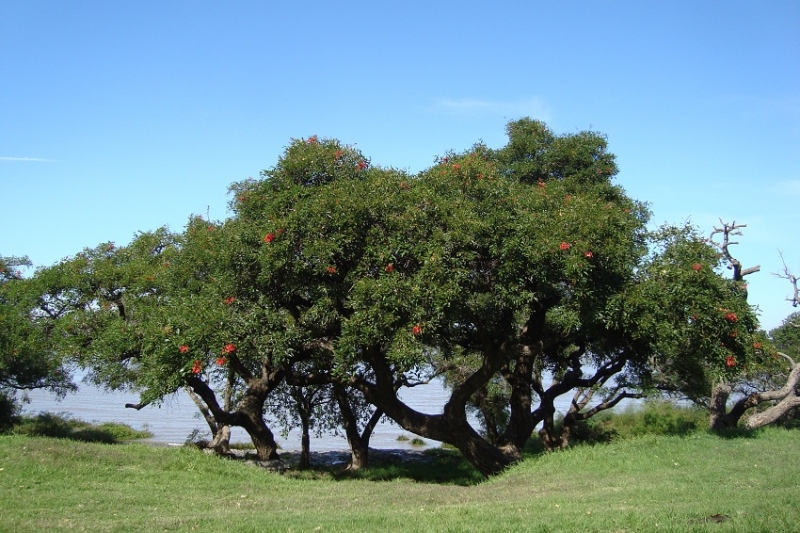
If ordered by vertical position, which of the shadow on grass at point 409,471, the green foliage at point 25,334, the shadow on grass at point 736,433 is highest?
the green foliage at point 25,334

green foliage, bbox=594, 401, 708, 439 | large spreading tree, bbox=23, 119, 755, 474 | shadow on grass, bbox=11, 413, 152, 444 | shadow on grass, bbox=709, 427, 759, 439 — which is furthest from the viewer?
green foliage, bbox=594, 401, 708, 439

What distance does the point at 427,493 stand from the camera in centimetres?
1294

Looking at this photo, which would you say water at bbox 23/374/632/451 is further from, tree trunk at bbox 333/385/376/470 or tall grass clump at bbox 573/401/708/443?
tall grass clump at bbox 573/401/708/443

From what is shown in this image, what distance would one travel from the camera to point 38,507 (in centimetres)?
1017

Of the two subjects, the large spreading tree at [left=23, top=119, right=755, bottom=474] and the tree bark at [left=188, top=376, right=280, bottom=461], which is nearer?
the large spreading tree at [left=23, top=119, right=755, bottom=474]

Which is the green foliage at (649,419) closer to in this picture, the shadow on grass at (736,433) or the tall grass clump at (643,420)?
the tall grass clump at (643,420)

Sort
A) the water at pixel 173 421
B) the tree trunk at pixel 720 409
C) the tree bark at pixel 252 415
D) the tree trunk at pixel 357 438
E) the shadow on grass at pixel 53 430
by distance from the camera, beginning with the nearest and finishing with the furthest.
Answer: the tree bark at pixel 252 415, the tree trunk at pixel 720 409, the tree trunk at pixel 357 438, the shadow on grass at pixel 53 430, the water at pixel 173 421

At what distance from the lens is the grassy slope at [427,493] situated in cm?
877

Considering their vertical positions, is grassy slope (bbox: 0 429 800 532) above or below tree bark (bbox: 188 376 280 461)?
below

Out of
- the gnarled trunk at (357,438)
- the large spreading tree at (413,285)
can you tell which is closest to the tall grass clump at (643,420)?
the gnarled trunk at (357,438)

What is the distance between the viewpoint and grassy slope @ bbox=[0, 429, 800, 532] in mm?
8773

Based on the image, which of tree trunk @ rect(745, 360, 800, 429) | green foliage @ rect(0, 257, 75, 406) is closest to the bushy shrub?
green foliage @ rect(0, 257, 75, 406)

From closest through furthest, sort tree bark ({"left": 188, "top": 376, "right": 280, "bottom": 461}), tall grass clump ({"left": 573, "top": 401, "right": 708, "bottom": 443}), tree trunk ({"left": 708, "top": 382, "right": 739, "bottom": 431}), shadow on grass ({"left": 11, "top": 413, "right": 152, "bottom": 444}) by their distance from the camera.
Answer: tree bark ({"left": 188, "top": 376, "right": 280, "bottom": 461}), tree trunk ({"left": 708, "top": 382, "right": 739, "bottom": 431}), shadow on grass ({"left": 11, "top": 413, "right": 152, "bottom": 444}), tall grass clump ({"left": 573, "top": 401, "right": 708, "bottom": 443})

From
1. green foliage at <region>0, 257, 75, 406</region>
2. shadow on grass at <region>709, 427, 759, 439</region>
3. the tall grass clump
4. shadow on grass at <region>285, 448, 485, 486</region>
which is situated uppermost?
green foliage at <region>0, 257, 75, 406</region>
